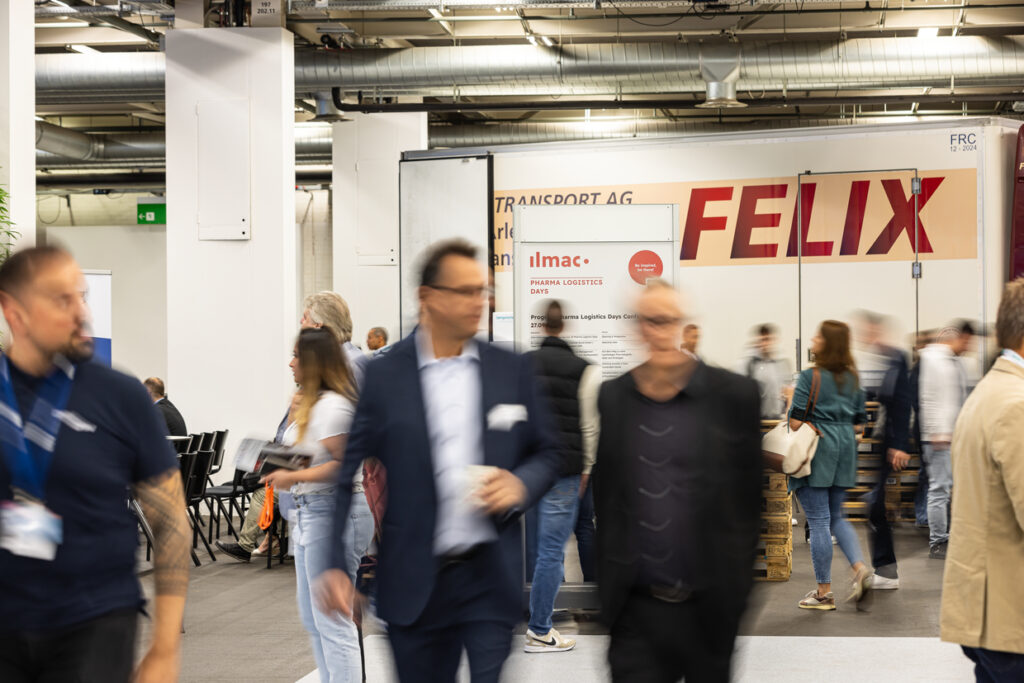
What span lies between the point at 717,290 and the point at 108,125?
45.2ft

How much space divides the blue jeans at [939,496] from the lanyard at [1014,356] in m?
6.04

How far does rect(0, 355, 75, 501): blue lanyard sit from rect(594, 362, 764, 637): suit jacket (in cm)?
140

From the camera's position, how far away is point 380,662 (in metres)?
5.61

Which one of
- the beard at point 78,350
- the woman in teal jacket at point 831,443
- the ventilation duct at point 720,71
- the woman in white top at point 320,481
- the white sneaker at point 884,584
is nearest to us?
the beard at point 78,350

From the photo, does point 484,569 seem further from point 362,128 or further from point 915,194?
point 362,128

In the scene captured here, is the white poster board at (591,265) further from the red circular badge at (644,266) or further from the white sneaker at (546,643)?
the white sneaker at (546,643)

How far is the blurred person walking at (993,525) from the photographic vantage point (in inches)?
114

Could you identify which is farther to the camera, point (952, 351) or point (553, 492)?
point (952, 351)

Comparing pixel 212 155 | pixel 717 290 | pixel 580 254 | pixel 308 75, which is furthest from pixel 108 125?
pixel 580 254

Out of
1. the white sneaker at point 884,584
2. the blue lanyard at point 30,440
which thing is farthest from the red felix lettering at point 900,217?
the blue lanyard at point 30,440

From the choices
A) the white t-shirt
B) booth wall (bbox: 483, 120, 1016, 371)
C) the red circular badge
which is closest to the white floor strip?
the white t-shirt

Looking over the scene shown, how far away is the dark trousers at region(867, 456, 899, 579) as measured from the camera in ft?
22.5

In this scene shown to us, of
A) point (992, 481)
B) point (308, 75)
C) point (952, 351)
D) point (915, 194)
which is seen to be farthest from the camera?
point (308, 75)

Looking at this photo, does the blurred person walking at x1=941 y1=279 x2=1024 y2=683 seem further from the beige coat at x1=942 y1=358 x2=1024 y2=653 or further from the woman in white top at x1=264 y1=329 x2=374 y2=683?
the woman in white top at x1=264 y1=329 x2=374 y2=683
